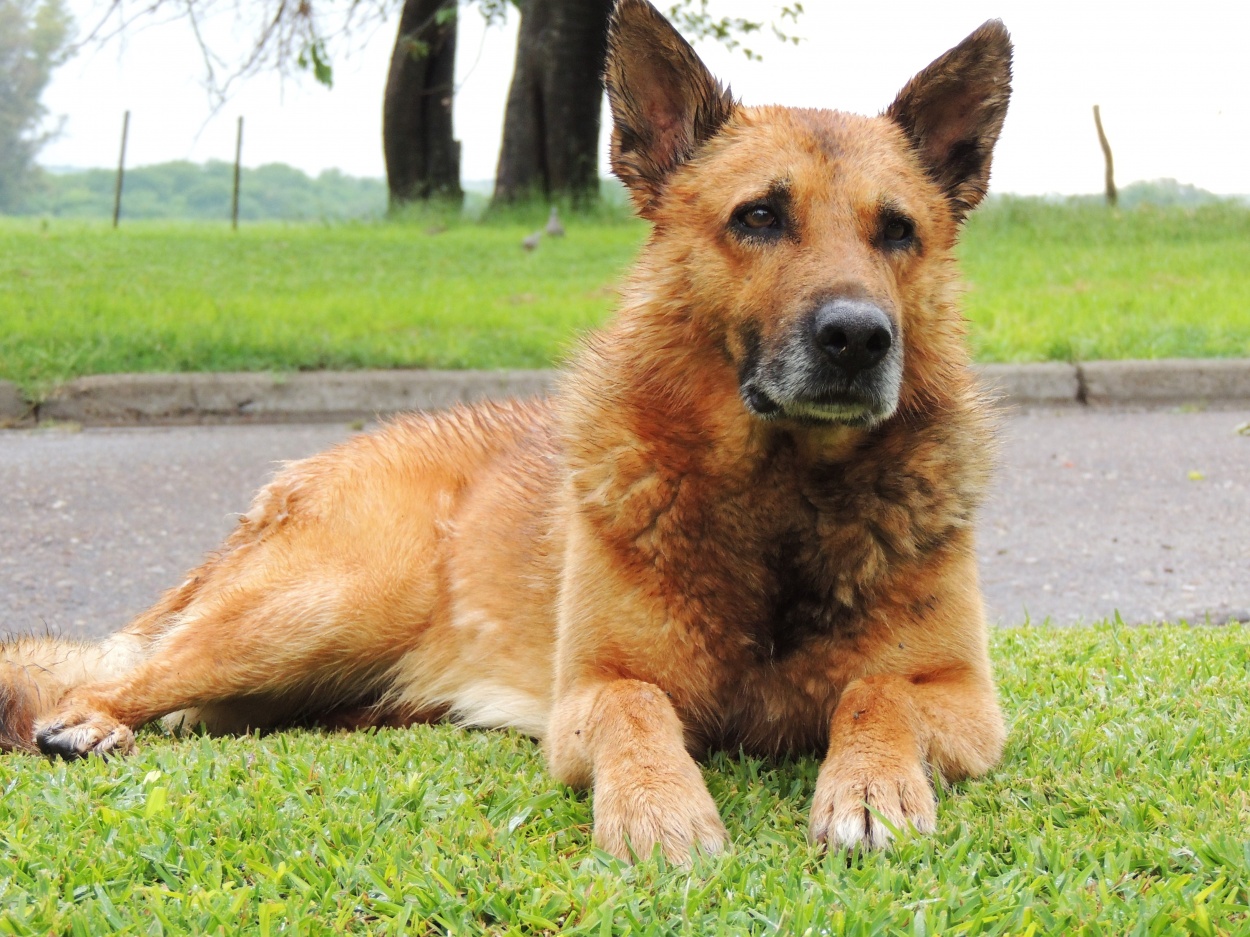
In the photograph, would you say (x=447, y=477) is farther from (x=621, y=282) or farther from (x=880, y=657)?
(x=880, y=657)

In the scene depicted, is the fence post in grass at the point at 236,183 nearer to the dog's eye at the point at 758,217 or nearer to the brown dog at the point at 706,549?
the brown dog at the point at 706,549

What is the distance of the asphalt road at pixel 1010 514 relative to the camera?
5.07 meters

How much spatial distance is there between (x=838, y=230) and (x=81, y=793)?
2.17m

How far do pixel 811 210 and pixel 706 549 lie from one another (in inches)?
33.6

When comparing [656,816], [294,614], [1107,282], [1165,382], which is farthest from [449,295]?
[656,816]

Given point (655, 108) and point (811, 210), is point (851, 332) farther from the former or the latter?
point (655, 108)

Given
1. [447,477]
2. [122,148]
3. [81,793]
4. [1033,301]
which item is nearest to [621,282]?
[447,477]

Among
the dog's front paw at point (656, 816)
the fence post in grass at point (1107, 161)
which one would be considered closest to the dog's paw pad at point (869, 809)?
the dog's front paw at point (656, 816)

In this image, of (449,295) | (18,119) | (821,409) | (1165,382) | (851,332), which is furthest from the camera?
(18,119)

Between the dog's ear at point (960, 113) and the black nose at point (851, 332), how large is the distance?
0.90 m

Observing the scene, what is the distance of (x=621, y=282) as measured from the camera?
3.45 metres

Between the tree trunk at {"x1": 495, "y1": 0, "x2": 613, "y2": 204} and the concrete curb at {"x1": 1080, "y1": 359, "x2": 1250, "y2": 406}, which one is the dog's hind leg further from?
the tree trunk at {"x1": 495, "y1": 0, "x2": 613, "y2": 204}

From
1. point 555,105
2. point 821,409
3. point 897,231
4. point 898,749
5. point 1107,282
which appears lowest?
point 898,749

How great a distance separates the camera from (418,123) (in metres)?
21.4
